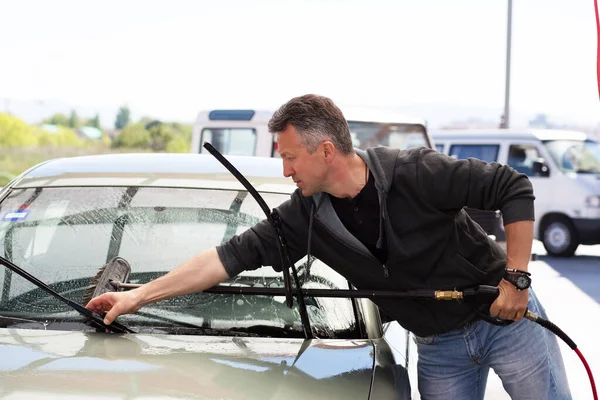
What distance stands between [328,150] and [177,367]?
75 cm

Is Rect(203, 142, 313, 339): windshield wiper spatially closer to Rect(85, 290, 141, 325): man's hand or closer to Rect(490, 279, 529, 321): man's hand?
Rect(85, 290, 141, 325): man's hand

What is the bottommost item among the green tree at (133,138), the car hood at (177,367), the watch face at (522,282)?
the green tree at (133,138)

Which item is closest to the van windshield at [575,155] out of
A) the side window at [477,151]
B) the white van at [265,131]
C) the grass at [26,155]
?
the side window at [477,151]

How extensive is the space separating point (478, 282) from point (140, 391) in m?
1.11

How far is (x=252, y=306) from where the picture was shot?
10.4ft

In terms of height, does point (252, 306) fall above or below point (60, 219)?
below

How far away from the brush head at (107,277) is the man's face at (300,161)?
755mm

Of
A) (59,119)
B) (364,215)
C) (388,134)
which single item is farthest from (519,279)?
(59,119)

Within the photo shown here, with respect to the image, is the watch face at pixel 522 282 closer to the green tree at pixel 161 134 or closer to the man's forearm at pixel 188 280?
the man's forearm at pixel 188 280

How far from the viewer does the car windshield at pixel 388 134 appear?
1358 centimetres

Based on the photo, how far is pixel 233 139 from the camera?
14.6 m

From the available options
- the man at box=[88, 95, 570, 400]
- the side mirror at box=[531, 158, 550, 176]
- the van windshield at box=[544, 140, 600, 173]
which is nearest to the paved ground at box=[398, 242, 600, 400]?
the man at box=[88, 95, 570, 400]

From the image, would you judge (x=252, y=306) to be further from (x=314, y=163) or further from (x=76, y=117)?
(x=76, y=117)

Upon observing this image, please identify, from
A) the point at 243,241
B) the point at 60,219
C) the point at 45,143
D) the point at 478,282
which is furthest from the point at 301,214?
the point at 45,143
